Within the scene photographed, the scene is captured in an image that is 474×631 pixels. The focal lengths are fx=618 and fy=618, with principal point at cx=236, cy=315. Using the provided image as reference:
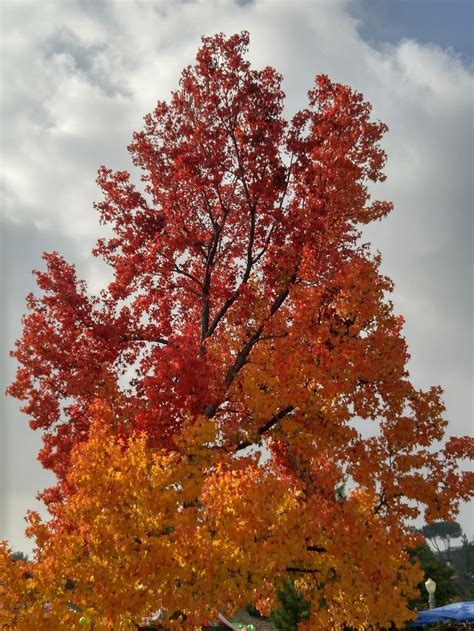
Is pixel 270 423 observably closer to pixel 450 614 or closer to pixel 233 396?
pixel 233 396

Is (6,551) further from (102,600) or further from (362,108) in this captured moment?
(362,108)

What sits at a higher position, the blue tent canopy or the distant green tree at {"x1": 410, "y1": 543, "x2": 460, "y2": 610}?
the distant green tree at {"x1": 410, "y1": 543, "x2": 460, "y2": 610}

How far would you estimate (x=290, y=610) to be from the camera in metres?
24.4

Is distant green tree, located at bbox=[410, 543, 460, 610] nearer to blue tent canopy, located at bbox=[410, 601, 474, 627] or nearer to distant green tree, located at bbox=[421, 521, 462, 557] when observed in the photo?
blue tent canopy, located at bbox=[410, 601, 474, 627]

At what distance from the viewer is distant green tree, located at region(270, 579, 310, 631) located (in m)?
24.1

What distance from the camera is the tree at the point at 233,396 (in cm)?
997

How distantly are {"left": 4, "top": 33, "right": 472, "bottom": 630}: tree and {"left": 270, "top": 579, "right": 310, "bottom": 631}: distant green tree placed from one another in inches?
397

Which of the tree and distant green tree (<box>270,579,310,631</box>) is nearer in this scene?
the tree

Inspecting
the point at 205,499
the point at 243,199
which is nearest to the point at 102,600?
the point at 205,499

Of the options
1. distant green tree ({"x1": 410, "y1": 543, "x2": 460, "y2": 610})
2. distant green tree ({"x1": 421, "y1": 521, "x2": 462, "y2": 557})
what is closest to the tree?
distant green tree ({"x1": 410, "y1": 543, "x2": 460, "y2": 610})

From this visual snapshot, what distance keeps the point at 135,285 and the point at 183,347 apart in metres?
2.63

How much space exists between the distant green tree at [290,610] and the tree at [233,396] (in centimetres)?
1010

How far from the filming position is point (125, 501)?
1002 cm

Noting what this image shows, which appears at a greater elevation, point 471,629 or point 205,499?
point 205,499
